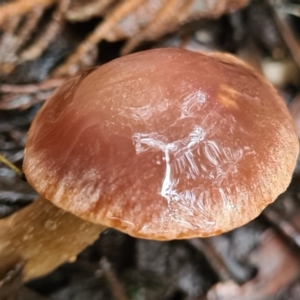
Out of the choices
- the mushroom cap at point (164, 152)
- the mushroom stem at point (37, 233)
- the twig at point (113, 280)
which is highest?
the mushroom cap at point (164, 152)

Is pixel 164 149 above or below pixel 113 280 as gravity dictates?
above

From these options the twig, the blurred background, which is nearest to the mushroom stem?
the blurred background

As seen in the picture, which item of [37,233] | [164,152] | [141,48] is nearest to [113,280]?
[37,233]

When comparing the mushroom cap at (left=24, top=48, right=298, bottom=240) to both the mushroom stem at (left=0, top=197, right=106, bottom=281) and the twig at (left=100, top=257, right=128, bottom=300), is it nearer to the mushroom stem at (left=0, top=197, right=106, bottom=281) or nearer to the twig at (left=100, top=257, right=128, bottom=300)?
the mushroom stem at (left=0, top=197, right=106, bottom=281)

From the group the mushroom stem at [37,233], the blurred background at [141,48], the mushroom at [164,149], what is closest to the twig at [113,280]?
the blurred background at [141,48]

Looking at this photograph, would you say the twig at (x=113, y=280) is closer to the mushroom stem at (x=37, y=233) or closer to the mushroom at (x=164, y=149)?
the mushroom stem at (x=37, y=233)

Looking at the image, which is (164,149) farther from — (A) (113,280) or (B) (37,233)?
(A) (113,280)

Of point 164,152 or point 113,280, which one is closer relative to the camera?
point 164,152

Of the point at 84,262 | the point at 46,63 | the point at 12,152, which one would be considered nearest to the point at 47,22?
the point at 46,63
